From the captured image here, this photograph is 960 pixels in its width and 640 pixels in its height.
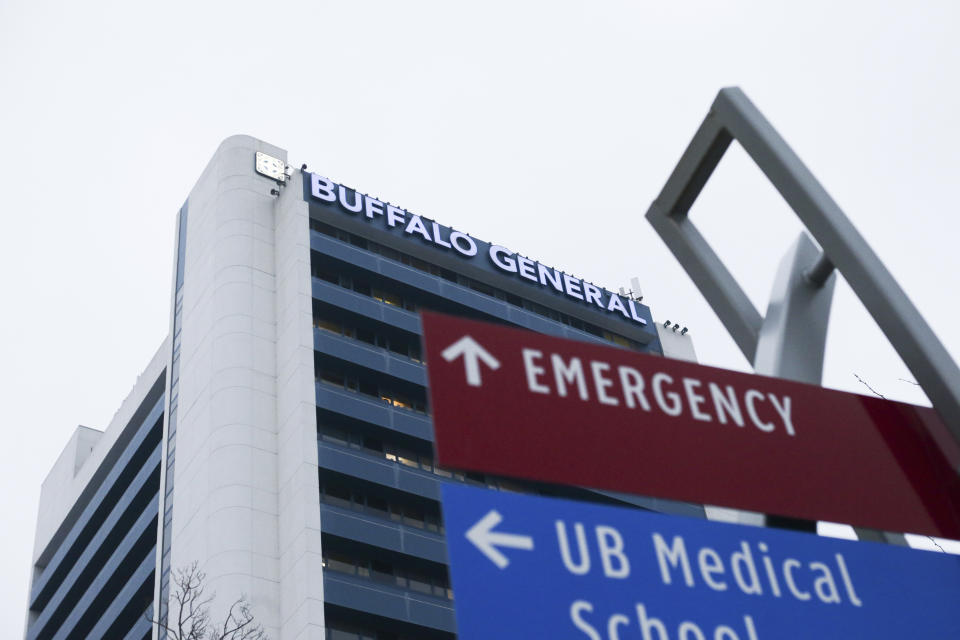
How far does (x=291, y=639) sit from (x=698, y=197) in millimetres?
41366

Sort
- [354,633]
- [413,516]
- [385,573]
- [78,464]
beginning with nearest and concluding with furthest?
1. [354,633]
2. [385,573]
3. [413,516]
4. [78,464]

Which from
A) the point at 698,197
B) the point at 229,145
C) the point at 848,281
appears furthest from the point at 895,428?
the point at 229,145

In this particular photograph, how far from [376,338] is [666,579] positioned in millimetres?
54230

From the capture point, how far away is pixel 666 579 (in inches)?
158

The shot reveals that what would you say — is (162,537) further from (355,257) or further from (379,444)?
(355,257)

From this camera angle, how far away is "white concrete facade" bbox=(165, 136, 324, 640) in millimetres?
45938

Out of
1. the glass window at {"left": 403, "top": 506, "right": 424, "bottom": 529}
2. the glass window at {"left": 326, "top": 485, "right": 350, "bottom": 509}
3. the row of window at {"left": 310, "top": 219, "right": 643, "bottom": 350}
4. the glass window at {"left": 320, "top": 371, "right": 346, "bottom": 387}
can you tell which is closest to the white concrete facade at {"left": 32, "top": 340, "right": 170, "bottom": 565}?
the row of window at {"left": 310, "top": 219, "right": 643, "bottom": 350}

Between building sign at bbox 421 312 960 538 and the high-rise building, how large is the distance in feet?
124

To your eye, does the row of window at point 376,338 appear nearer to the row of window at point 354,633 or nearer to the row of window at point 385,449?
the row of window at point 385,449

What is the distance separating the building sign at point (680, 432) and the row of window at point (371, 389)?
49.5m

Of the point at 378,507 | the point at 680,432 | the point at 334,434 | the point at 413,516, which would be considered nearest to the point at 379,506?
the point at 378,507

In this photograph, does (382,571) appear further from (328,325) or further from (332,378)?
(328,325)

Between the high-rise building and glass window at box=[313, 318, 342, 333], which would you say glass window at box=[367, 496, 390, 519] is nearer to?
the high-rise building

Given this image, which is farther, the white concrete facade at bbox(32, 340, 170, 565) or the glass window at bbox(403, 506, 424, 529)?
the white concrete facade at bbox(32, 340, 170, 565)
